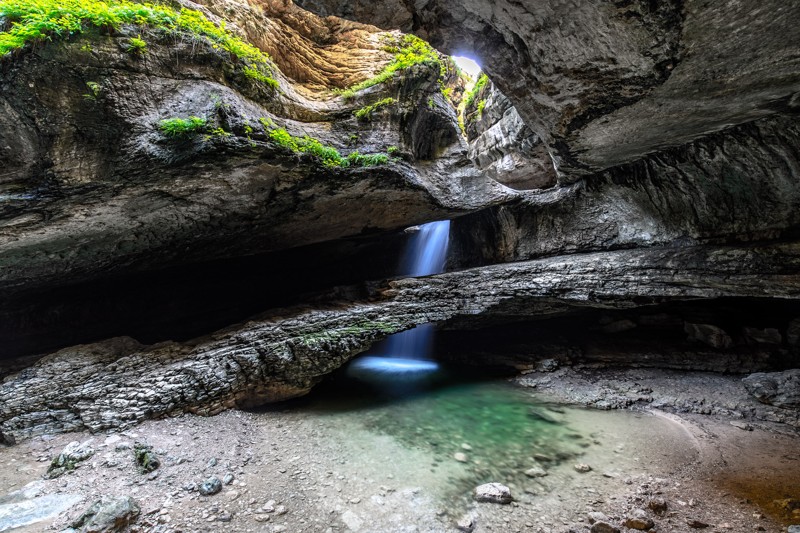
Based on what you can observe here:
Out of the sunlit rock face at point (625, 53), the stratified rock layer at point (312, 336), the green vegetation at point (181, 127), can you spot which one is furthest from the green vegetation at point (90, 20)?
the stratified rock layer at point (312, 336)

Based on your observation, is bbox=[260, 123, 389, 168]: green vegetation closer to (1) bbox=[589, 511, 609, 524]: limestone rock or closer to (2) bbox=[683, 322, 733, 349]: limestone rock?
(1) bbox=[589, 511, 609, 524]: limestone rock

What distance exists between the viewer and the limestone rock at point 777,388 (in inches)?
206

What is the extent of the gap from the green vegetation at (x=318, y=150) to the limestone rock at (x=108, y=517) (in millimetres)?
4878

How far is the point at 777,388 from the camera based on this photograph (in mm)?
5438

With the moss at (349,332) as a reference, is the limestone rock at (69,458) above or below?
below

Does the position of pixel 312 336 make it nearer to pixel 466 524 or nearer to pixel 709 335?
pixel 466 524

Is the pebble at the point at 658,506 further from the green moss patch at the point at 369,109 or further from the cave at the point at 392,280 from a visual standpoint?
the green moss patch at the point at 369,109

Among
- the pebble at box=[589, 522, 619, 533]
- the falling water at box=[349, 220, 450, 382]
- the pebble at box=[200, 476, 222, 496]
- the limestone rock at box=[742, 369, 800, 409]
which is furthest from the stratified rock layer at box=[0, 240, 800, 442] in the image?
the pebble at box=[589, 522, 619, 533]

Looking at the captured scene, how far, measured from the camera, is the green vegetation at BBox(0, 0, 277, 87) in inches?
149

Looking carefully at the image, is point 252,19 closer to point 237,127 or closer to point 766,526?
point 237,127

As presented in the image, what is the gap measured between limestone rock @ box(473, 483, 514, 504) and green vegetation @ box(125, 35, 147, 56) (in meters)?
7.13

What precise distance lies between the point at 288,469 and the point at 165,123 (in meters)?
4.94

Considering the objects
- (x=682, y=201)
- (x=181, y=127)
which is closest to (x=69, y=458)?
(x=181, y=127)

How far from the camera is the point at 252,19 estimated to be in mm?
6469
